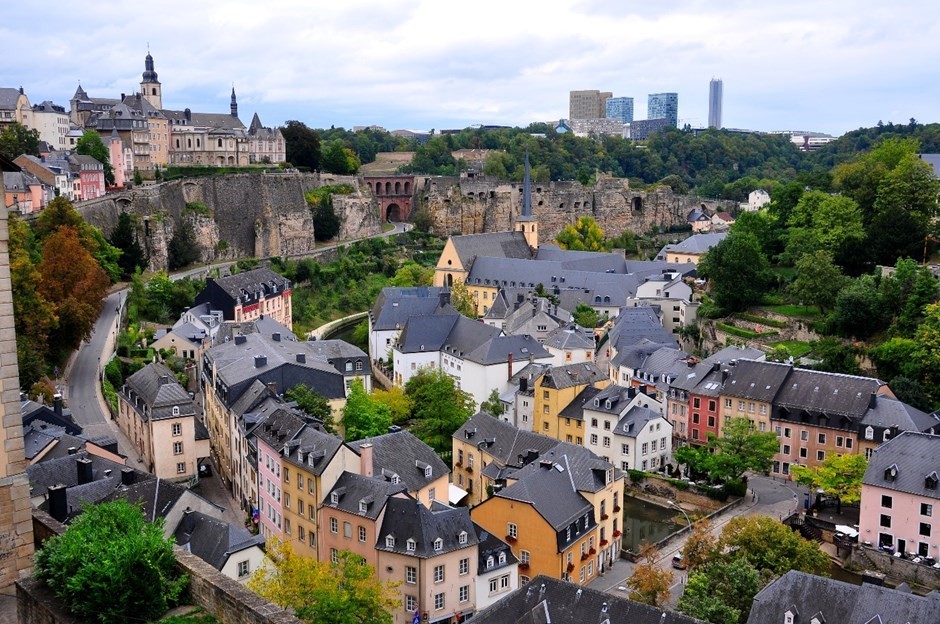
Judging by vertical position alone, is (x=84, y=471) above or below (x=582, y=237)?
below

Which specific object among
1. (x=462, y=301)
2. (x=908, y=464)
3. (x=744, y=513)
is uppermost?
(x=462, y=301)

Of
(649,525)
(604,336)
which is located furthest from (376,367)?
(649,525)

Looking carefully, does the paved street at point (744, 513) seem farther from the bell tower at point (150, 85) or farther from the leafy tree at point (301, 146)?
the bell tower at point (150, 85)

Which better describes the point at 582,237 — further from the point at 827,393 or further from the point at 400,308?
the point at 827,393

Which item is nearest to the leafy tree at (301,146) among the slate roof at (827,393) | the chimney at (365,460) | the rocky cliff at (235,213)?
the rocky cliff at (235,213)

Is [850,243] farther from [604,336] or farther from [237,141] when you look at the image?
[237,141]

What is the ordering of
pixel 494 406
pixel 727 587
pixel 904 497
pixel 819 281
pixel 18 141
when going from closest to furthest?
pixel 727 587 → pixel 904 497 → pixel 494 406 → pixel 819 281 → pixel 18 141

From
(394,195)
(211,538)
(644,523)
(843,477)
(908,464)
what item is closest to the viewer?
(211,538)

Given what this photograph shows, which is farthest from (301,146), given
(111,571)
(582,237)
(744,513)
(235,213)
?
(111,571)
